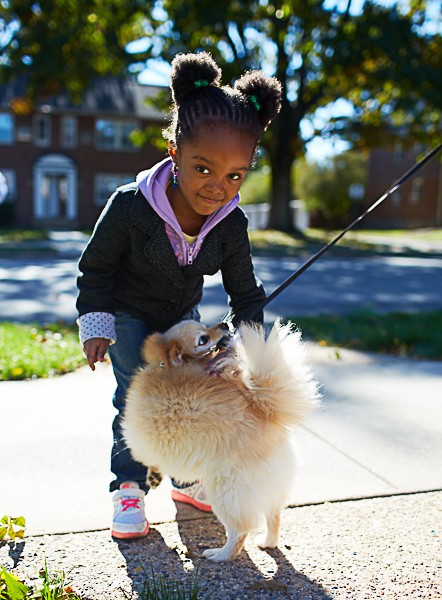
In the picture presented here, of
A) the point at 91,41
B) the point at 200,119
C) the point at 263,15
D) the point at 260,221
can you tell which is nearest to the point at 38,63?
the point at 91,41

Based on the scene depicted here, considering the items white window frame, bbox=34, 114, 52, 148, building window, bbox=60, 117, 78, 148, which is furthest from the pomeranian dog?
building window, bbox=60, 117, 78, 148

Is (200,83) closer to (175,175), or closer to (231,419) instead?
(175,175)

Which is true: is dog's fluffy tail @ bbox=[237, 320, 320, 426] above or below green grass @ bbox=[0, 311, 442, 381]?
above

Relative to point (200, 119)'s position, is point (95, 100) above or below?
above

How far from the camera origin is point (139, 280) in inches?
115

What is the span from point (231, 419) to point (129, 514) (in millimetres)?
683

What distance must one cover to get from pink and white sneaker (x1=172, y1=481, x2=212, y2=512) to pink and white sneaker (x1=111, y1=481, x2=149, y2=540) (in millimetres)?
253

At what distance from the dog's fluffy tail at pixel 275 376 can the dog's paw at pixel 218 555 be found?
22.0 inches

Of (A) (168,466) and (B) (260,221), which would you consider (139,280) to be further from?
(B) (260,221)

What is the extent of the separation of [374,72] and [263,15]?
428 centimetres

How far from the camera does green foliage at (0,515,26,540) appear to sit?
2.52 meters

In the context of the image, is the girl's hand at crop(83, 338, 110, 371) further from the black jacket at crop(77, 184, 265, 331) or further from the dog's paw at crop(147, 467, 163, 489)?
the dog's paw at crop(147, 467, 163, 489)

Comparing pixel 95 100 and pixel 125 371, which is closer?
pixel 125 371

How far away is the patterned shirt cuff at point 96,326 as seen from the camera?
9.05 ft
